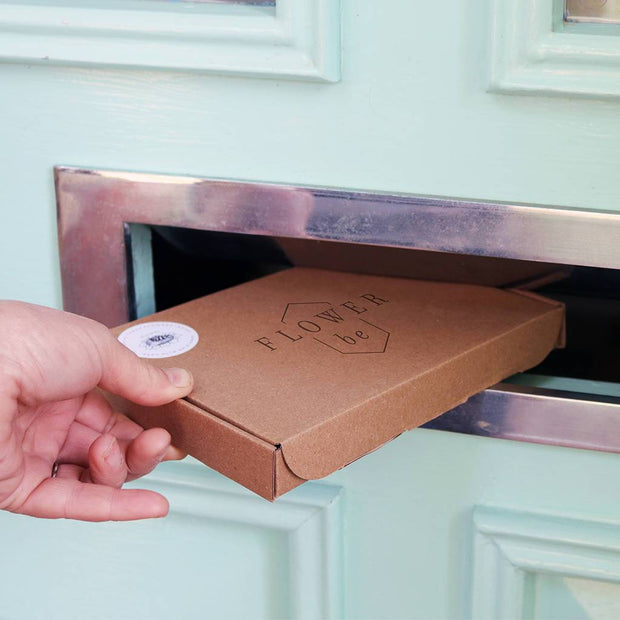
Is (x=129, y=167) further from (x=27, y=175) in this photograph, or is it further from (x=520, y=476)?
(x=520, y=476)

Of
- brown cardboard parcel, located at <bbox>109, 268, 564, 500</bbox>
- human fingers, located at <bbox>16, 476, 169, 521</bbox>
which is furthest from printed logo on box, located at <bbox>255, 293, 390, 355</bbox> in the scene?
human fingers, located at <bbox>16, 476, 169, 521</bbox>

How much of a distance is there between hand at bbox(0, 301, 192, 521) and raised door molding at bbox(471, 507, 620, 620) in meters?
0.20

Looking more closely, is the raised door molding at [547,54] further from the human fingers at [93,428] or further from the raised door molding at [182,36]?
the human fingers at [93,428]

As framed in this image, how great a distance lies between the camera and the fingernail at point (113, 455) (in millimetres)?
501

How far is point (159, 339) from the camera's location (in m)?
0.51

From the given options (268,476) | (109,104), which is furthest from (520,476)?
(109,104)

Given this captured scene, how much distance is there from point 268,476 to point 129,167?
248 mm

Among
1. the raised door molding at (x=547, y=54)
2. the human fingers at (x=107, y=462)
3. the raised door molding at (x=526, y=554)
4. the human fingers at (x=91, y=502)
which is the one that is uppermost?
the raised door molding at (x=547, y=54)

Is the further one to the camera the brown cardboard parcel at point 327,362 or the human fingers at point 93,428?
the human fingers at point 93,428

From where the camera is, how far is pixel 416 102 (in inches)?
19.7

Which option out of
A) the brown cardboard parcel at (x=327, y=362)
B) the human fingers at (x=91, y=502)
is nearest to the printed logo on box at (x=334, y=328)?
the brown cardboard parcel at (x=327, y=362)

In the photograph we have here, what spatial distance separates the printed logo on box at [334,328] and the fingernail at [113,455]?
0.31ft

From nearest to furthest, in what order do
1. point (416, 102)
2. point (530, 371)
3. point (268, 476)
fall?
1. point (268, 476)
2. point (416, 102)
3. point (530, 371)

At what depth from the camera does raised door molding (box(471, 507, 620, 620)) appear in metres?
0.56
